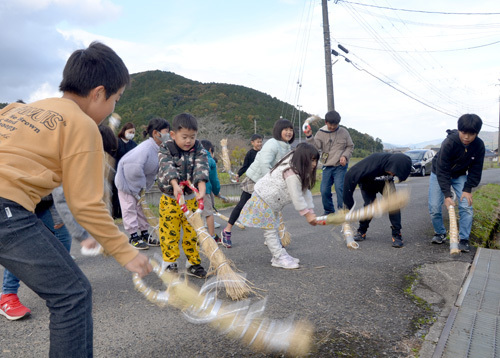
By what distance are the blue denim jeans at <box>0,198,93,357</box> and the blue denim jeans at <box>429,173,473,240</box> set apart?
186 inches

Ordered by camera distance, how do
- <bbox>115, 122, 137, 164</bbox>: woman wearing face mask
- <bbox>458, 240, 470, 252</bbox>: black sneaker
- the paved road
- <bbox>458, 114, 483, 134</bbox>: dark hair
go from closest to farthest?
the paved road → <bbox>458, 114, 483, 134</bbox>: dark hair → <bbox>458, 240, 470, 252</bbox>: black sneaker → <bbox>115, 122, 137, 164</bbox>: woman wearing face mask

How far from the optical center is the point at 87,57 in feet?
6.13

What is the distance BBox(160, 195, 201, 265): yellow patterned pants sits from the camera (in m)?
4.10

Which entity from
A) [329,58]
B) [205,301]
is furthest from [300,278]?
[329,58]

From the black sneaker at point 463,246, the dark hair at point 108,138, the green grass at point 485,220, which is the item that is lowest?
the green grass at point 485,220

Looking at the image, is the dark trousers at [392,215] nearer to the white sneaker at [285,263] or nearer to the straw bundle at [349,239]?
the straw bundle at [349,239]

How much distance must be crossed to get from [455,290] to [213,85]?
2043 inches

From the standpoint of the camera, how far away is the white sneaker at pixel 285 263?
434 centimetres

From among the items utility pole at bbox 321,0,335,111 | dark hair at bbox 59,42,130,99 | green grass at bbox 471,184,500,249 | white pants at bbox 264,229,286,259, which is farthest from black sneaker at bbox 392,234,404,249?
utility pole at bbox 321,0,335,111

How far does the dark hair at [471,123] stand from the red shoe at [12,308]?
503 cm

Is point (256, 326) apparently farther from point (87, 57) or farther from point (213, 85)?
point (213, 85)

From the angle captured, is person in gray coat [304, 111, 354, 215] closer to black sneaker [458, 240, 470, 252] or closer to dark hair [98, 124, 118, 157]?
black sneaker [458, 240, 470, 252]

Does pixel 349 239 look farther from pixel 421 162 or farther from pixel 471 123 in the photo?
pixel 421 162

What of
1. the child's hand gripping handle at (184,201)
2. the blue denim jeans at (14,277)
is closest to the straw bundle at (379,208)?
the child's hand gripping handle at (184,201)
